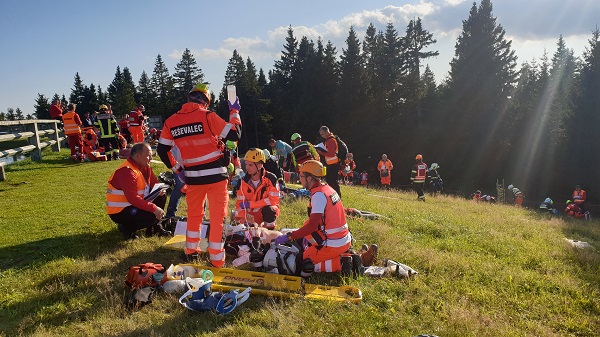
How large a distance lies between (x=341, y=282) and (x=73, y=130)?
12919 mm

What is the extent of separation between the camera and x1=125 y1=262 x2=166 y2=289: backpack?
454 cm

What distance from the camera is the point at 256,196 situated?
673 cm

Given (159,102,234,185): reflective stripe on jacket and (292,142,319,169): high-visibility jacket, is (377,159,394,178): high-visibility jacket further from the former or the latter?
(159,102,234,185): reflective stripe on jacket

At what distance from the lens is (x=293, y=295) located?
444 centimetres

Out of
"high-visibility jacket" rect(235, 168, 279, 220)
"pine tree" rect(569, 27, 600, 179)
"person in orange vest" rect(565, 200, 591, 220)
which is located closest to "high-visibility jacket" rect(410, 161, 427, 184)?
"person in orange vest" rect(565, 200, 591, 220)

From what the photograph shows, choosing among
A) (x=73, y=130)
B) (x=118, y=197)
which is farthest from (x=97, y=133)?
(x=118, y=197)

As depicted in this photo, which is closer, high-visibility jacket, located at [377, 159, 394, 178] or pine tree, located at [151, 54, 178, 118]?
high-visibility jacket, located at [377, 159, 394, 178]

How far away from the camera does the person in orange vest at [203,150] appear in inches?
193

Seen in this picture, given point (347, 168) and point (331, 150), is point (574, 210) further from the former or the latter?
point (331, 150)

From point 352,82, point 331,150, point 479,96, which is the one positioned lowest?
point 331,150

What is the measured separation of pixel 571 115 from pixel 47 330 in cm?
4128

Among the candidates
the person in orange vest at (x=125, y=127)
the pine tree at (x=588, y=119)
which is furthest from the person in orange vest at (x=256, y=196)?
the pine tree at (x=588, y=119)

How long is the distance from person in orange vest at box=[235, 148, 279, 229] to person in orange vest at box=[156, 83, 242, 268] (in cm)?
140

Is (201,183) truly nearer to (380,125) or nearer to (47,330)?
(47,330)
